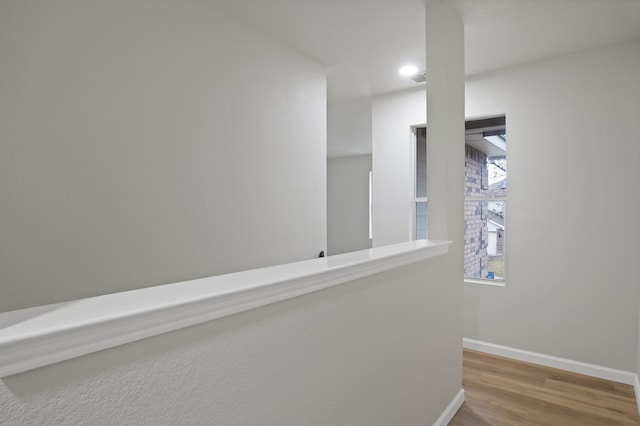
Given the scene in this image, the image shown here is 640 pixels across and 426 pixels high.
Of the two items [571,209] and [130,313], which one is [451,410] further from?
[130,313]

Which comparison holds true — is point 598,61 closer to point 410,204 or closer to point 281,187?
point 410,204

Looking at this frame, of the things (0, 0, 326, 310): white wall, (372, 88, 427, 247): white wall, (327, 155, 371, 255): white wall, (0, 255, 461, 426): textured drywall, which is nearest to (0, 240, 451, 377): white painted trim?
(0, 255, 461, 426): textured drywall

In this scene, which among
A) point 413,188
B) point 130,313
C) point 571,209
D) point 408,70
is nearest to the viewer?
point 130,313

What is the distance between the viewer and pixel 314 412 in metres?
1.13

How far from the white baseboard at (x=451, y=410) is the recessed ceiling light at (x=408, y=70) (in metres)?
2.54

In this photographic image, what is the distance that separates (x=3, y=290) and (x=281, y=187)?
1603 millimetres

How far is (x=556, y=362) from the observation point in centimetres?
291

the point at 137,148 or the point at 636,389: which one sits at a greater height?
the point at 137,148

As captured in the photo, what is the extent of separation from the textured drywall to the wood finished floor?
572 mm

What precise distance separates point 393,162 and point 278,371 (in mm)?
3146

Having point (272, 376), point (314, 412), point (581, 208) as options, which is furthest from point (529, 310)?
point (272, 376)

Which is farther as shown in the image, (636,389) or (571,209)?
(571,209)

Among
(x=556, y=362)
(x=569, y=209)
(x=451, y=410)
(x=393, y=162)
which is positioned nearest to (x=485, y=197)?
(x=569, y=209)

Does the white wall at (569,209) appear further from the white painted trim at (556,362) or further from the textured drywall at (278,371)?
the textured drywall at (278,371)
